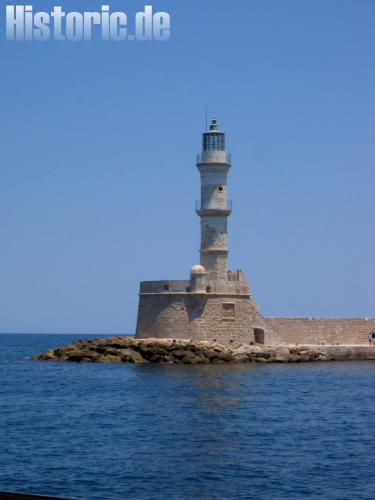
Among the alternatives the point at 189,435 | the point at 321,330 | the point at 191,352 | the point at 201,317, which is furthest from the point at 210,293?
the point at 189,435

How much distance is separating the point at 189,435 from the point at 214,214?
21.1 meters

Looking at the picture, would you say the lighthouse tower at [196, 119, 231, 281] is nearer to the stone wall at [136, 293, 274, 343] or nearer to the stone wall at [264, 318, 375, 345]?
the stone wall at [136, 293, 274, 343]

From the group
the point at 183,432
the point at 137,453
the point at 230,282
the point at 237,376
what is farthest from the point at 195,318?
the point at 137,453

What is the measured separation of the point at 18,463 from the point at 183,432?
5165 mm

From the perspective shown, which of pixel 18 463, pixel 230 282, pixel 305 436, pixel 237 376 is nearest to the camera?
pixel 18 463

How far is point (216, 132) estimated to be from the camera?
42.9 m

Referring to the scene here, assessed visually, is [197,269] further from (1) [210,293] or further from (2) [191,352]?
(2) [191,352]

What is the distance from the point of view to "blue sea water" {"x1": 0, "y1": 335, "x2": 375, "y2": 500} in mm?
16578

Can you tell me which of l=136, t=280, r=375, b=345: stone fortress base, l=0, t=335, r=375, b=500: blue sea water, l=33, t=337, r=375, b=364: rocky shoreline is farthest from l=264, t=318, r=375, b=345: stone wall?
l=0, t=335, r=375, b=500: blue sea water

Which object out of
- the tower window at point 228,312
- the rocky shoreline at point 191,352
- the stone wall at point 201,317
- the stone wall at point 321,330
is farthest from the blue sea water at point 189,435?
the stone wall at point 321,330

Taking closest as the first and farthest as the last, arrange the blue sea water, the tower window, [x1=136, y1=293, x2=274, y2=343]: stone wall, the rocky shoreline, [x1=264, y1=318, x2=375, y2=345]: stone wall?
1. the blue sea water
2. the rocky shoreline
3. [x1=136, y1=293, x2=274, y2=343]: stone wall
4. the tower window
5. [x1=264, y1=318, x2=375, y2=345]: stone wall

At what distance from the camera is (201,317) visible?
135ft

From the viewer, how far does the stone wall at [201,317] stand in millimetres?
41125

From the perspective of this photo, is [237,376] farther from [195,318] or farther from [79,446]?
[79,446]
